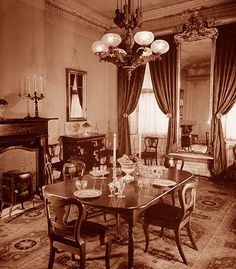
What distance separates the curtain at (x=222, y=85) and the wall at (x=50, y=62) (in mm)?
2673

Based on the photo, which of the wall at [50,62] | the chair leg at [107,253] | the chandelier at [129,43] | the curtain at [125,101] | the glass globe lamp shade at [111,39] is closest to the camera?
the chair leg at [107,253]

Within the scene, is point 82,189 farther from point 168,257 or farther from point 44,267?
point 168,257

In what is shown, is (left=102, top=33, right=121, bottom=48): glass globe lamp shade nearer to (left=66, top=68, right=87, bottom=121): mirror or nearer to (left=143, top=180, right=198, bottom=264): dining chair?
(left=143, top=180, right=198, bottom=264): dining chair

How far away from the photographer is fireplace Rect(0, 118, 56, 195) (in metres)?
4.32

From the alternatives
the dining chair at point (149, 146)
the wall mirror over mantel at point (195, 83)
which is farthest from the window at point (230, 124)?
the dining chair at point (149, 146)

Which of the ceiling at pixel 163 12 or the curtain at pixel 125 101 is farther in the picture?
the curtain at pixel 125 101

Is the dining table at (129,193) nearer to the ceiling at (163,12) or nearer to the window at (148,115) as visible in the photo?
the window at (148,115)

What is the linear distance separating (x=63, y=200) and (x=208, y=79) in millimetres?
4793


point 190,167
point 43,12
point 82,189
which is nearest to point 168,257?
point 82,189

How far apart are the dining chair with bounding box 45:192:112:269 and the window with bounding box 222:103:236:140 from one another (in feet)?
14.0

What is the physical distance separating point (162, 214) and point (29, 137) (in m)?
2.76

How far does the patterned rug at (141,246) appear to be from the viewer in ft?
9.05

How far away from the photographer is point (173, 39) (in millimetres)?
6395

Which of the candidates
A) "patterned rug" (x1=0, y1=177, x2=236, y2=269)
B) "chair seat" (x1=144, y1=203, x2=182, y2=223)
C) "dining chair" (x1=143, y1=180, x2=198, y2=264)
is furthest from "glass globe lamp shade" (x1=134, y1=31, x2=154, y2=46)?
"patterned rug" (x1=0, y1=177, x2=236, y2=269)
